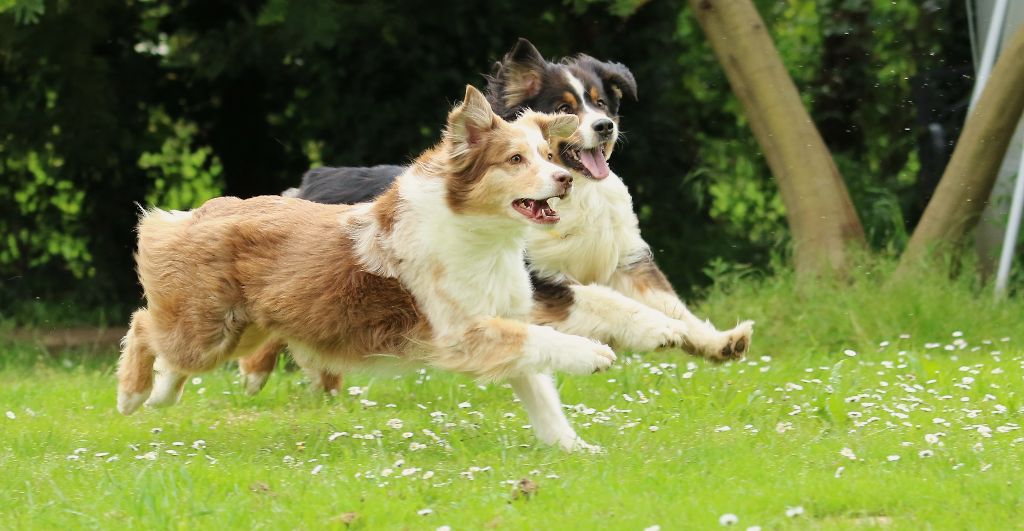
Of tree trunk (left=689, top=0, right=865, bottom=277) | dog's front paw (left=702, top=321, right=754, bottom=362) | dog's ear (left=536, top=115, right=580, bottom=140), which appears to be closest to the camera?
dog's ear (left=536, top=115, right=580, bottom=140)

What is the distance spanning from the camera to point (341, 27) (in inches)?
467

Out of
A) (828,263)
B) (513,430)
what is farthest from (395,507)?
(828,263)

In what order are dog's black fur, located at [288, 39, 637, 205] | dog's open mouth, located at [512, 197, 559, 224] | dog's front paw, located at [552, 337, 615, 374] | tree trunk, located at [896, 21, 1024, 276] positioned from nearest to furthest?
dog's front paw, located at [552, 337, 615, 374] → dog's open mouth, located at [512, 197, 559, 224] → dog's black fur, located at [288, 39, 637, 205] → tree trunk, located at [896, 21, 1024, 276]

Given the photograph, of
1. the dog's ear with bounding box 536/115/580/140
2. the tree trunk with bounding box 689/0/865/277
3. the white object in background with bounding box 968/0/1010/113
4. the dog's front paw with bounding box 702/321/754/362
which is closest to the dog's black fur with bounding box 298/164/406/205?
the dog's ear with bounding box 536/115/580/140

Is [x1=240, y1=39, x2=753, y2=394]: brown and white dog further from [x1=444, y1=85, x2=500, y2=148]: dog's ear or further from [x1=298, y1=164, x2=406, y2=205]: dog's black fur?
[x1=444, y1=85, x2=500, y2=148]: dog's ear

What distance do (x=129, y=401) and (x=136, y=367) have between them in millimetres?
203

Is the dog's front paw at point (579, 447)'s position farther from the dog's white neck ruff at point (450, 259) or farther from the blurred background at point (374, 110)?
the blurred background at point (374, 110)

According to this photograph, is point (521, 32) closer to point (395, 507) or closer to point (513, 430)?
point (513, 430)

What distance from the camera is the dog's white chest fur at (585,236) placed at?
6.97m

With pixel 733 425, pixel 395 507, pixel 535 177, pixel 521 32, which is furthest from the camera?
pixel 521 32

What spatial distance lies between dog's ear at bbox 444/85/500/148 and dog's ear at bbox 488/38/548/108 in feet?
4.24

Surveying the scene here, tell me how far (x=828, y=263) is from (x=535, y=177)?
4.83 metres

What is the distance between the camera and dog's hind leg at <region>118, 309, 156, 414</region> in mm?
6629

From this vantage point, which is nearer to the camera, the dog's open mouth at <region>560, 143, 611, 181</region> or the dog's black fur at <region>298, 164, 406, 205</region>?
the dog's open mouth at <region>560, 143, 611, 181</region>
